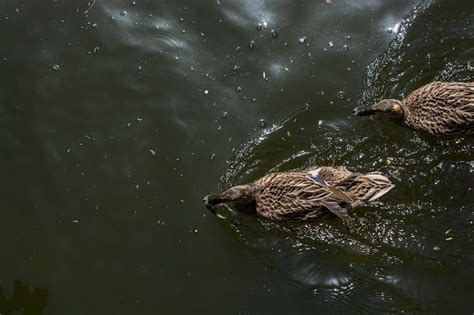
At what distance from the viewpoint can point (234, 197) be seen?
18.9 ft

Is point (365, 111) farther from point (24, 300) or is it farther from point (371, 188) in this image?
point (24, 300)

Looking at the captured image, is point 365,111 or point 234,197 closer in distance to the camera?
point 234,197

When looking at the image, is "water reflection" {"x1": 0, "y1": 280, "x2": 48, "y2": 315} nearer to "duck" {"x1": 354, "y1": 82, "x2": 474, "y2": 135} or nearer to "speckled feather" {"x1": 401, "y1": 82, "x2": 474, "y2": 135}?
"duck" {"x1": 354, "y1": 82, "x2": 474, "y2": 135}

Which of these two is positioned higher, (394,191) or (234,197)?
(394,191)

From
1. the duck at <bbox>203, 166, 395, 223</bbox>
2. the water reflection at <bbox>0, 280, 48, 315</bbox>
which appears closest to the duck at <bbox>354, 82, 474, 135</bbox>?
the duck at <bbox>203, 166, 395, 223</bbox>

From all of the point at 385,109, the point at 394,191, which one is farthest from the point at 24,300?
the point at 385,109

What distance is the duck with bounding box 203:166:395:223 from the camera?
552 cm

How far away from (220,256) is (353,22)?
9.83 ft

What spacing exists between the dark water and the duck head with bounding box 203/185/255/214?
52 cm

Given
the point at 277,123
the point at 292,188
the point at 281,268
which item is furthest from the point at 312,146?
the point at 281,268

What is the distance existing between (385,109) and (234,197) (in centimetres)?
175

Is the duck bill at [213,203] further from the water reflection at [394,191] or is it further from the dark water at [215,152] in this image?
the water reflection at [394,191]

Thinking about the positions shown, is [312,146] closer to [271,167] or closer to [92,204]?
[271,167]

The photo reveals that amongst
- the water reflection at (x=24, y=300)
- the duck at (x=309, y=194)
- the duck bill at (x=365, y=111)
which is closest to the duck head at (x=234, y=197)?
the duck at (x=309, y=194)
